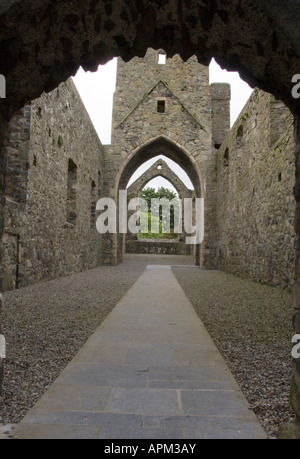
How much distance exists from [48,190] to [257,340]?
576cm

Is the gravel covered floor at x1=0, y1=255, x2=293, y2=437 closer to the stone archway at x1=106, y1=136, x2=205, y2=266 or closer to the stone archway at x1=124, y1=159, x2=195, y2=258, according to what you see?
the stone archway at x1=106, y1=136, x2=205, y2=266

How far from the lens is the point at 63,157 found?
880 cm

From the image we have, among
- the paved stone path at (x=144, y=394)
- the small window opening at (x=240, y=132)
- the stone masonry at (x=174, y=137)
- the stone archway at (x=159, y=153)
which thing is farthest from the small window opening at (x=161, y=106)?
the paved stone path at (x=144, y=394)

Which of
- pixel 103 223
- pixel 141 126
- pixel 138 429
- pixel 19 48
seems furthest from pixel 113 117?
pixel 138 429

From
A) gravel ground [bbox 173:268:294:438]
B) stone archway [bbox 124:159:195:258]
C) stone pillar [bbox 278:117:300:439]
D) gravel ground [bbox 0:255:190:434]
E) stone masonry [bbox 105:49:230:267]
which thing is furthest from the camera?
stone archway [bbox 124:159:195:258]


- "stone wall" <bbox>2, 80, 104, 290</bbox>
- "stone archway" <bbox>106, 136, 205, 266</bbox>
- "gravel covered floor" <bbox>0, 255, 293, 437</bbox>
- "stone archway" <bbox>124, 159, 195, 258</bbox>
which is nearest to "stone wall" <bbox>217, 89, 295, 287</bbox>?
"gravel covered floor" <bbox>0, 255, 293, 437</bbox>

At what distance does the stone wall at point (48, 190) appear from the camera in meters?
6.43

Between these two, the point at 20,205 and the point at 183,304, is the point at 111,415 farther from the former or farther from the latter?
the point at 20,205

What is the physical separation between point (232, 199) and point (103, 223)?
530 centimetres

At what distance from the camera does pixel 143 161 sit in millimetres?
16266

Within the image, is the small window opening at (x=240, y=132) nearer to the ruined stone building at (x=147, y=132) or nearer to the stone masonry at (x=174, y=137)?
the ruined stone building at (x=147, y=132)

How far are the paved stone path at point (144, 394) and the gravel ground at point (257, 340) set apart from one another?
108 millimetres

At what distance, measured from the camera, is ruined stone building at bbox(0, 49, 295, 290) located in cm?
656

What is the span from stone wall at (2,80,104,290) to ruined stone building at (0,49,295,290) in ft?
0.08
